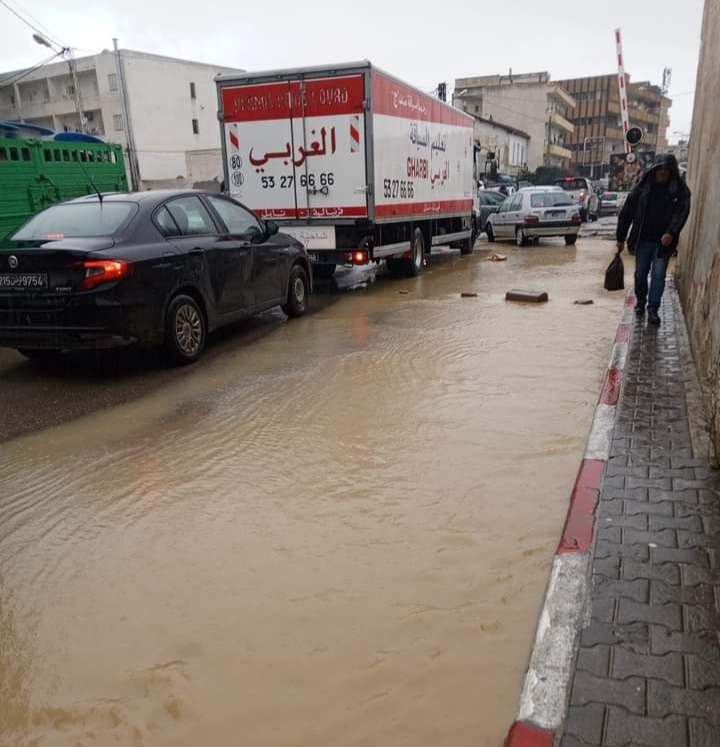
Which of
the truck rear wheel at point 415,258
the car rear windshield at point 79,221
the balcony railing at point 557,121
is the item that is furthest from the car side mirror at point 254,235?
the balcony railing at point 557,121

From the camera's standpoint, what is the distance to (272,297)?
821 cm

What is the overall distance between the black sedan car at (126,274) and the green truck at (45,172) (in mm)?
3517

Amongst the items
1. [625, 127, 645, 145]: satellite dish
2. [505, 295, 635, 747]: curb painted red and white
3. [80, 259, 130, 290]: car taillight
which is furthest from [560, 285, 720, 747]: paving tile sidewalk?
[625, 127, 645, 145]: satellite dish

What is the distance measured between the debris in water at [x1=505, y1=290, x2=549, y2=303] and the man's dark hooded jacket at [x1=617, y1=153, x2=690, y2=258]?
204 centimetres

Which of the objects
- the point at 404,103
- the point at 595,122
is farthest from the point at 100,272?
the point at 595,122

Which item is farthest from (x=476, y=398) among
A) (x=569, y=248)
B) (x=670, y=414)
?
(x=569, y=248)

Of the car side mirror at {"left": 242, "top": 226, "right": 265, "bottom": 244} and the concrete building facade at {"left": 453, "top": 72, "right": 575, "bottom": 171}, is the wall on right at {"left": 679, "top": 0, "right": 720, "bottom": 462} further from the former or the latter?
the concrete building facade at {"left": 453, "top": 72, "right": 575, "bottom": 171}

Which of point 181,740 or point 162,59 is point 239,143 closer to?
point 181,740

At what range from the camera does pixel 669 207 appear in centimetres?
716

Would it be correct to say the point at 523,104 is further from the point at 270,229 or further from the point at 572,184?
the point at 270,229

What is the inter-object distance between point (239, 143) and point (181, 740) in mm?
9692

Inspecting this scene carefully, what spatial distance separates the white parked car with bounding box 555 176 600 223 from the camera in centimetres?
2647

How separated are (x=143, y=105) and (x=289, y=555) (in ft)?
177

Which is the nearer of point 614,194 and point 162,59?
point 614,194
